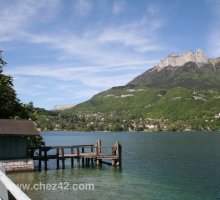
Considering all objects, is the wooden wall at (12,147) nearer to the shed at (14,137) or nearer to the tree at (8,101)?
the shed at (14,137)

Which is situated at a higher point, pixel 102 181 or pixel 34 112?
pixel 34 112

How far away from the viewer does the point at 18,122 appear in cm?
3953

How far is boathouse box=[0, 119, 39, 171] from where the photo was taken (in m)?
37.4

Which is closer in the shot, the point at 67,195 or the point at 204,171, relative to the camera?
the point at 67,195

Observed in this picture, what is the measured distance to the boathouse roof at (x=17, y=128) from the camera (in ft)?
122

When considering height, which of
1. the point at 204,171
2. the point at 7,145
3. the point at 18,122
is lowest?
the point at 204,171

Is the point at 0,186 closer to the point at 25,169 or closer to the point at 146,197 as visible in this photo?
the point at 146,197

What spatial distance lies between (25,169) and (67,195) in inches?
→ 486

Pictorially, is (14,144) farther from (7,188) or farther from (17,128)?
(7,188)

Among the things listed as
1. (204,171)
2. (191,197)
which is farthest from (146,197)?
(204,171)

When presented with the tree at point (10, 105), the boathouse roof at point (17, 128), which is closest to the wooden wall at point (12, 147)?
the boathouse roof at point (17, 128)

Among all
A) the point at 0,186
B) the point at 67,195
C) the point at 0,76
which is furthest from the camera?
the point at 0,76

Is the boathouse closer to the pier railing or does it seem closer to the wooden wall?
the wooden wall

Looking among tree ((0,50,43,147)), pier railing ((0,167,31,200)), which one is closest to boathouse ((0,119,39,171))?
tree ((0,50,43,147))
